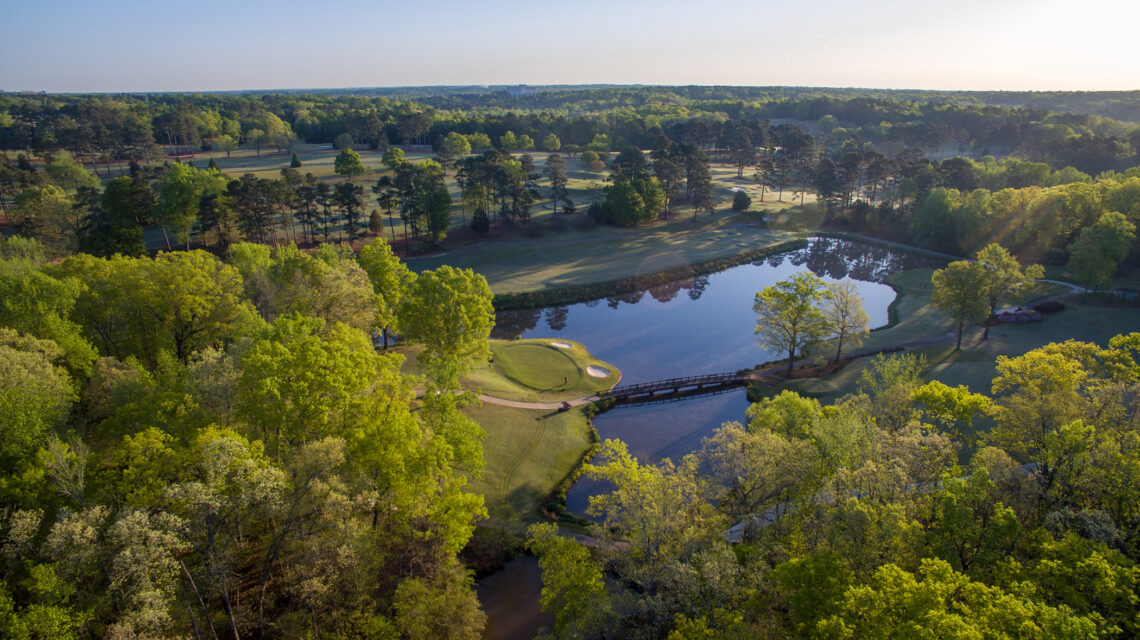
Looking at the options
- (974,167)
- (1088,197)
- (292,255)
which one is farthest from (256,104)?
(1088,197)

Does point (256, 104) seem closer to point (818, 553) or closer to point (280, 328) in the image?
point (280, 328)

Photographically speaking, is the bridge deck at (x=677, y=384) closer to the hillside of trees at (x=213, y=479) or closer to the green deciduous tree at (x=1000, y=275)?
the hillside of trees at (x=213, y=479)

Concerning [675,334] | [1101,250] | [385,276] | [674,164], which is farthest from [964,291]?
[674,164]

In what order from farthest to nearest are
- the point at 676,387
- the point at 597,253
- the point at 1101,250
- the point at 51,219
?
the point at 597,253
the point at 51,219
the point at 1101,250
the point at 676,387

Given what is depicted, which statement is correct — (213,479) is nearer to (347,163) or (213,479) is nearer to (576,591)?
(576,591)

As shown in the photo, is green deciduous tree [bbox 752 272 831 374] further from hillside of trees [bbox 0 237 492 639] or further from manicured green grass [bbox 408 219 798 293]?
hillside of trees [bbox 0 237 492 639]

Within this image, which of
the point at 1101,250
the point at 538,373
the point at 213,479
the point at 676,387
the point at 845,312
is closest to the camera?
the point at 213,479

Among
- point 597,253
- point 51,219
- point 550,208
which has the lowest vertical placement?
point 597,253

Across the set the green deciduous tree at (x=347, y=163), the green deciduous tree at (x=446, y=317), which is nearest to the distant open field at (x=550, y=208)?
Answer: the green deciduous tree at (x=347, y=163)
